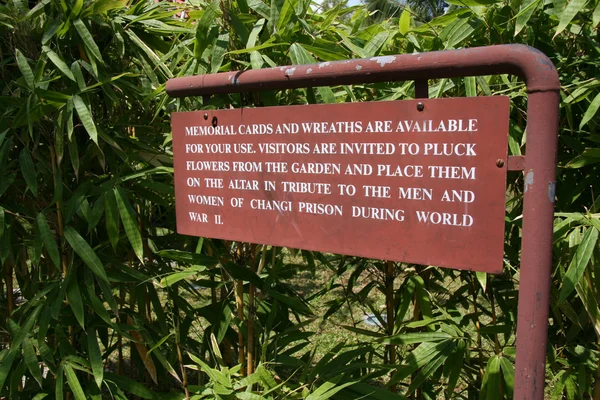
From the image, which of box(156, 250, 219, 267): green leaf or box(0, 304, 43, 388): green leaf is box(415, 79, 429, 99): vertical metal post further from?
box(0, 304, 43, 388): green leaf

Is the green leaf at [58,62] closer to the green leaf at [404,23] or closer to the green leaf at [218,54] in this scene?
the green leaf at [218,54]

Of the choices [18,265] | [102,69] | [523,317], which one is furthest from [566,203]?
[18,265]

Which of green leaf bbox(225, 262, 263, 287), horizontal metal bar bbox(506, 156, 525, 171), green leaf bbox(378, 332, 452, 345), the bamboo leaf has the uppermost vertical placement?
horizontal metal bar bbox(506, 156, 525, 171)

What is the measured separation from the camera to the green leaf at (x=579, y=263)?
1121mm

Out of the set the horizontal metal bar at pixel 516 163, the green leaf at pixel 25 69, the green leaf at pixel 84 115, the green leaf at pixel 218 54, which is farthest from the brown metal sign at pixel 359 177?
the green leaf at pixel 25 69

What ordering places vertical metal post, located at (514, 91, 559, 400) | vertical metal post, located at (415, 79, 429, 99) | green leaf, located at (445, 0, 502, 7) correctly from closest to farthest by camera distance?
vertical metal post, located at (514, 91, 559, 400)
vertical metal post, located at (415, 79, 429, 99)
green leaf, located at (445, 0, 502, 7)

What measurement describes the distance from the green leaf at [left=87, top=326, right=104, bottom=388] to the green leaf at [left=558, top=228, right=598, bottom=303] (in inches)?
41.5

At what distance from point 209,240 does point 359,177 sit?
2.33 ft

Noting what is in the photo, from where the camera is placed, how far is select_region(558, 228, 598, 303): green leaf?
1.12 metres

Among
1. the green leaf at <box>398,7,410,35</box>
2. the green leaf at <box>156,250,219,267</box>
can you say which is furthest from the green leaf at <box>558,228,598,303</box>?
the green leaf at <box>156,250,219,267</box>

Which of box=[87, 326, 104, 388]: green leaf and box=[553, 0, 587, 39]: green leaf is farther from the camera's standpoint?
box=[87, 326, 104, 388]: green leaf

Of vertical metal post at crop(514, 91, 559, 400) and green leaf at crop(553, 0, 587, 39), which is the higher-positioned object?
green leaf at crop(553, 0, 587, 39)

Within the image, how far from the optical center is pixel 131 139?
1.56 metres

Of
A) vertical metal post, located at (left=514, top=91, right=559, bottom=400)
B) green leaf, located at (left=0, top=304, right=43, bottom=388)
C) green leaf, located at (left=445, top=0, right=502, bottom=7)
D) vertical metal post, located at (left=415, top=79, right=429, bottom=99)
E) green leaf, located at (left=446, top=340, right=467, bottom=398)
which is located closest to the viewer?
vertical metal post, located at (left=514, top=91, right=559, bottom=400)
